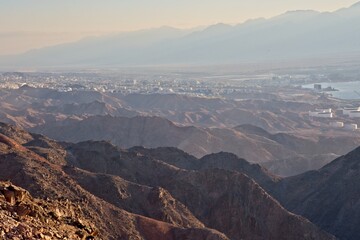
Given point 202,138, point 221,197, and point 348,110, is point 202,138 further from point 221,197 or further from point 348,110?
point 348,110

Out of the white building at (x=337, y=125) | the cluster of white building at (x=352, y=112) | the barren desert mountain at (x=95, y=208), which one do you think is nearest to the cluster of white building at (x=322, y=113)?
the cluster of white building at (x=352, y=112)

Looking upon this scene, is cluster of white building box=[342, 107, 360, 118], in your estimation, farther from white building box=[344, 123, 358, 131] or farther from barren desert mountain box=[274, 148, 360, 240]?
barren desert mountain box=[274, 148, 360, 240]

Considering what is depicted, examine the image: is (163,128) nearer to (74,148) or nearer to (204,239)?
(74,148)

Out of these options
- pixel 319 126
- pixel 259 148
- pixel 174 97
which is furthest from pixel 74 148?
pixel 174 97

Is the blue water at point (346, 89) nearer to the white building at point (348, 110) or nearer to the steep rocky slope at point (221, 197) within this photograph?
the white building at point (348, 110)

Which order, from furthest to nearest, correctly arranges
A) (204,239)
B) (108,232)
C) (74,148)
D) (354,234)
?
(74,148) < (354,234) < (204,239) < (108,232)

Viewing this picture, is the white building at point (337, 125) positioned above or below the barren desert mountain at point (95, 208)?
below
